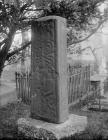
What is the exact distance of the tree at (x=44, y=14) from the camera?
4961 millimetres

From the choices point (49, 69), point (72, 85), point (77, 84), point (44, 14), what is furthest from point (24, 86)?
point (49, 69)

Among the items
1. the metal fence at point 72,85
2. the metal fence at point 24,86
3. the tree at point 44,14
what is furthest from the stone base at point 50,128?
the metal fence at point 24,86

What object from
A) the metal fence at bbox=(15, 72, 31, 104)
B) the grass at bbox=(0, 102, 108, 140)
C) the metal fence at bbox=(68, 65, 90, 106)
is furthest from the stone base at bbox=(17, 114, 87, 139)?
the metal fence at bbox=(15, 72, 31, 104)

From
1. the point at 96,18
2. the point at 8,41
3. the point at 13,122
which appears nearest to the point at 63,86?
the point at 13,122

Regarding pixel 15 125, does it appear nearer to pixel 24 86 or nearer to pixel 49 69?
pixel 49 69

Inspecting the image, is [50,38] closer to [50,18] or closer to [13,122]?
[50,18]

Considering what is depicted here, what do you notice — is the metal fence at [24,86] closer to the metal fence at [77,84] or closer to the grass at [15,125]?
the grass at [15,125]

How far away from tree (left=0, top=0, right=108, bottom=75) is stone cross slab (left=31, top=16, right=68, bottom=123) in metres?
0.80

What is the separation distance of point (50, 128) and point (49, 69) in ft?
3.39

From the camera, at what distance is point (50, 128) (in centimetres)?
391

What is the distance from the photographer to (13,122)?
214 inches

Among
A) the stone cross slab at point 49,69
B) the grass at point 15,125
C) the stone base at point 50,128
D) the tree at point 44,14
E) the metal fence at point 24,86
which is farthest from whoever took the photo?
the metal fence at point 24,86

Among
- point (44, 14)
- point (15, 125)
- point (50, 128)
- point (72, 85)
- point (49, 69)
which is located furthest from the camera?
point (72, 85)

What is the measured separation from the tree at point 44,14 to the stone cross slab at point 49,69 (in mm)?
797
